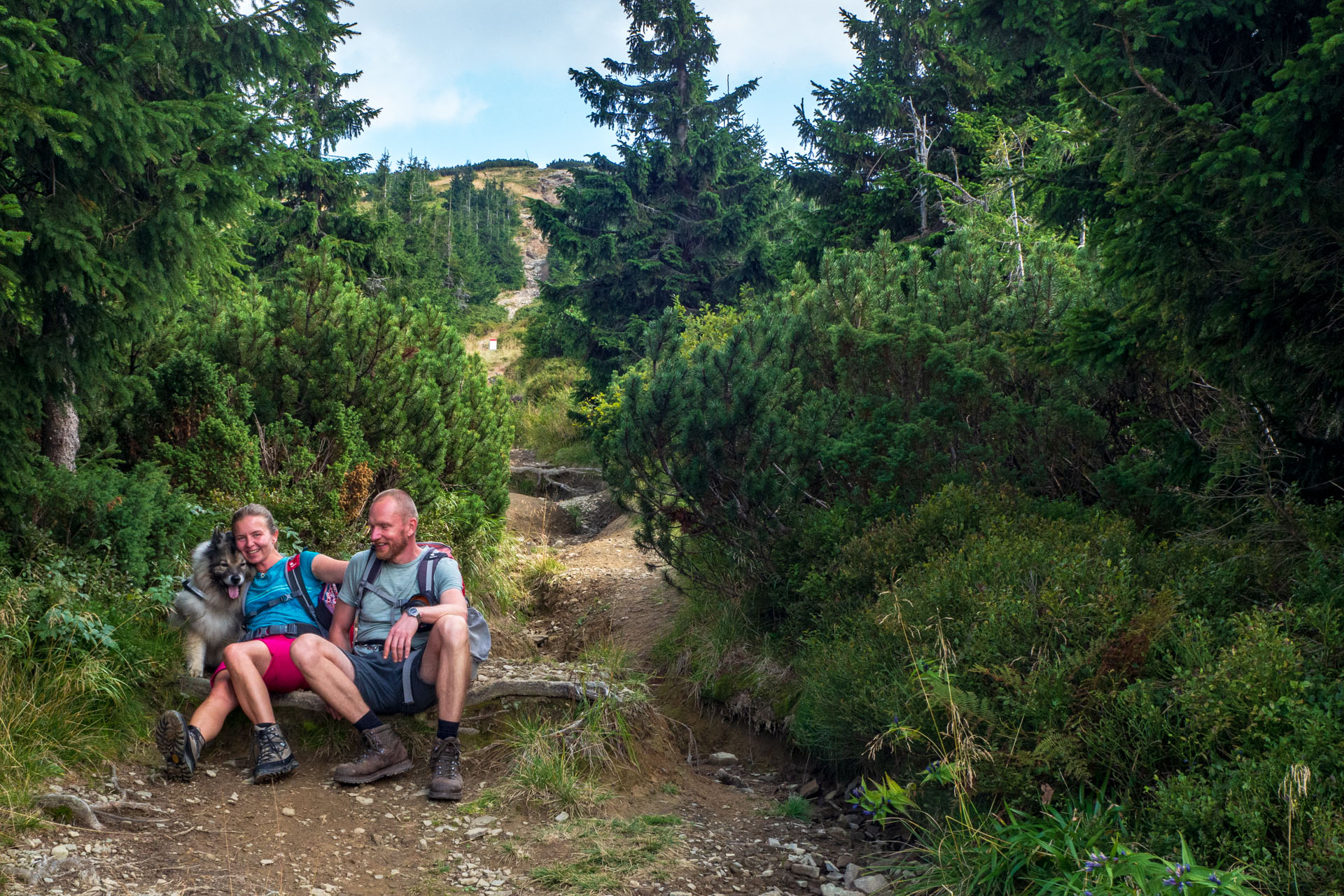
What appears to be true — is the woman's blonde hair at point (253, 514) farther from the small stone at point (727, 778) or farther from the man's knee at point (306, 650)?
the small stone at point (727, 778)

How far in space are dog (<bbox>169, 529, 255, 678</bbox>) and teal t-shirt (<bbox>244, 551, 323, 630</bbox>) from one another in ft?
0.13

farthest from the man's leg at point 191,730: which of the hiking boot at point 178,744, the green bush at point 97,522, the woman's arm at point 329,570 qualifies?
the green bush at point 97,522

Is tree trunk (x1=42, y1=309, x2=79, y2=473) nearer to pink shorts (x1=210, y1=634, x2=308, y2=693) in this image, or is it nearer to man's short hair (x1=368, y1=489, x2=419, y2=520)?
pink shorts (x1=210, y1=634, x2=308, y2=693)

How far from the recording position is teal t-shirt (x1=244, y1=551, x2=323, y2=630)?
4.64 m

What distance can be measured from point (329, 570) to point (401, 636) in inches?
26.1

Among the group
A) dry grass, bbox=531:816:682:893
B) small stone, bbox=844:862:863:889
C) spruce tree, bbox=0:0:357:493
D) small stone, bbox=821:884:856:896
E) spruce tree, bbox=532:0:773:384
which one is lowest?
small stone, bbox=844:862:863:889

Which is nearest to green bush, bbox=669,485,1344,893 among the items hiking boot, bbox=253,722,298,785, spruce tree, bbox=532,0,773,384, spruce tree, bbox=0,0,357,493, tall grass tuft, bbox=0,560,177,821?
hiking boot, bbox=253,722,298,785

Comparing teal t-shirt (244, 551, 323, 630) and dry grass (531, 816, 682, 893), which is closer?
dry grass (531, 816, 682, 893)

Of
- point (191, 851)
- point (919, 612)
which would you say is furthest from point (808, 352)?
point (191, 851)

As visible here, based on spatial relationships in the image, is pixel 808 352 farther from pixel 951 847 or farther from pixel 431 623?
pixel 951 847

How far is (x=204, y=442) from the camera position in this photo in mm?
6711

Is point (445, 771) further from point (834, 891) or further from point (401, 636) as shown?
point (834, 891)

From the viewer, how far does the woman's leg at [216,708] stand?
433cm

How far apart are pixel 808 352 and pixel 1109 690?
4434 mm
